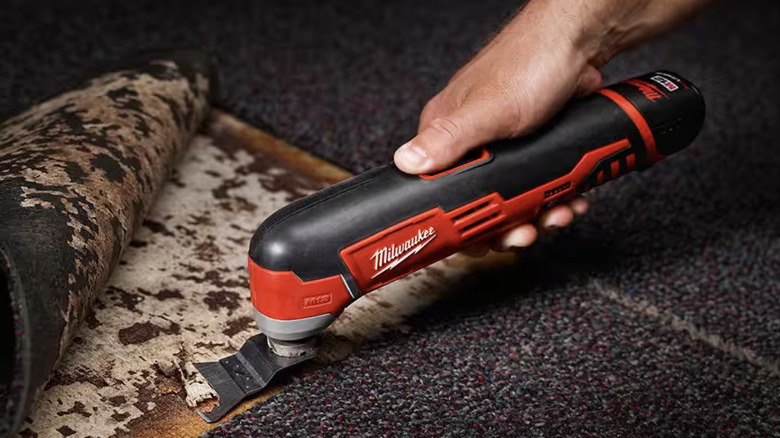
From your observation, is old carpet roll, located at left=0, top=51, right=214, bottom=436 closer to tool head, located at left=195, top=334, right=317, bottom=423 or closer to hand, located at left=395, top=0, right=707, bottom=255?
tool head, located at left=195, top=334, right=317, bottom=423

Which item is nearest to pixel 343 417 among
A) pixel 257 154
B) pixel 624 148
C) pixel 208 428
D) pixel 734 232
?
pixel 208 428

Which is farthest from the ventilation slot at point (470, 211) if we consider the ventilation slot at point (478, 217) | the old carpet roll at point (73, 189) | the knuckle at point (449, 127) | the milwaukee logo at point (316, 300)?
the old carpet roll at point (73, 189)

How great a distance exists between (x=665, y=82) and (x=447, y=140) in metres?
0.43

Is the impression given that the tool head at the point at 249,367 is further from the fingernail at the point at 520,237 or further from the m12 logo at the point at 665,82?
the m12 logo at the point at 665,82

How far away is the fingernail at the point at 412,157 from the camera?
108cm

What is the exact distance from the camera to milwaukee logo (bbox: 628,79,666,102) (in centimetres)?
126

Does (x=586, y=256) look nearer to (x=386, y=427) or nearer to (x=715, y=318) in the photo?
(x=715, y=318)

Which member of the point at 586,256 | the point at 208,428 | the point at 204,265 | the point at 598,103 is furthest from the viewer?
the point at 586,256

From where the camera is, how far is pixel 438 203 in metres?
1.08

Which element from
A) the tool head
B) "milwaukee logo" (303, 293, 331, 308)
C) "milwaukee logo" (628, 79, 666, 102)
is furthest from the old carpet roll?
"milwaukee logo" (628, 79, 666, 102)

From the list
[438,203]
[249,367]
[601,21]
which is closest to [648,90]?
[601,21]

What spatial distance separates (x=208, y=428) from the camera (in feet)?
3.42

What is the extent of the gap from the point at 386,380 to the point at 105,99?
2.63ft

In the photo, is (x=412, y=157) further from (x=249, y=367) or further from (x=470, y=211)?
(x=249, y=367)
